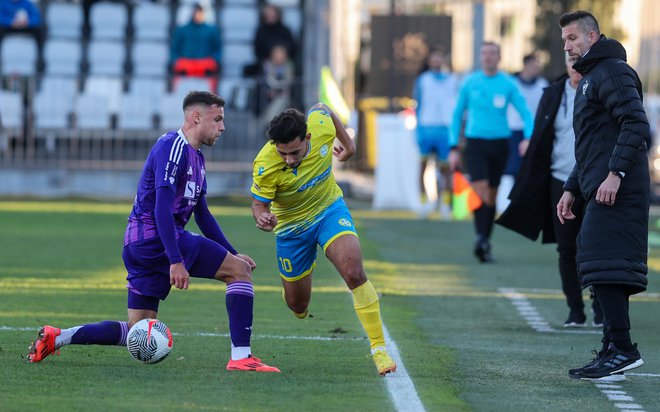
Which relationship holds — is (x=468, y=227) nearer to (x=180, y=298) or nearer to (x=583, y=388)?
(x=180, y=298)

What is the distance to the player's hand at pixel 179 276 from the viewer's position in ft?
25.5

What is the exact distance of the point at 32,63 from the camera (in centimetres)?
2670

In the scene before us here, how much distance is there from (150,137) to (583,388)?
59.2ft

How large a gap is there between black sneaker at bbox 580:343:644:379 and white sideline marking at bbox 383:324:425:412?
3.29 feet

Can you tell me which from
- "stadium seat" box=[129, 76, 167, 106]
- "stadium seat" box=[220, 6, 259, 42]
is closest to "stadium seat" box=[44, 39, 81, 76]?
"stadium seat" box=[129, 76, 167, 106]

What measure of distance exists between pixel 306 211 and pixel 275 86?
16.9m

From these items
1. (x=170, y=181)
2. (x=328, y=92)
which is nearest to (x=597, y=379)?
(x=170, y=181)

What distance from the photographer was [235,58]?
27109 millimetres

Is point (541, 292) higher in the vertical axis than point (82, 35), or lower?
lower

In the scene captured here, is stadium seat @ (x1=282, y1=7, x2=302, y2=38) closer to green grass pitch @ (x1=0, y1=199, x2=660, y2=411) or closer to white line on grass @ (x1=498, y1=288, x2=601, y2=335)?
green grass pitch @ (x1=0, y1=199, x2=660, y2=411)

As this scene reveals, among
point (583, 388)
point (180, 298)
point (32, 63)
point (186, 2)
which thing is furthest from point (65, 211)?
point (583, 388)

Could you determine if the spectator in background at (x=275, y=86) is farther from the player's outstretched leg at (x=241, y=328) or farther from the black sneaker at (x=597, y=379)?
the black sneaker at (x=597, y=379)

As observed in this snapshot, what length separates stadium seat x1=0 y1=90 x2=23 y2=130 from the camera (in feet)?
80.7

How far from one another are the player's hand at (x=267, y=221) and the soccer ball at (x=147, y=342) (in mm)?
779
